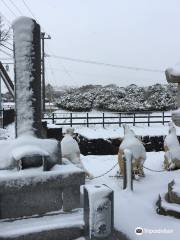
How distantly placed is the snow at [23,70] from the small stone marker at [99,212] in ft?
4.49

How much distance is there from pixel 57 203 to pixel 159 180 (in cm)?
376

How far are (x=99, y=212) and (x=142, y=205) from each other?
2128 mm

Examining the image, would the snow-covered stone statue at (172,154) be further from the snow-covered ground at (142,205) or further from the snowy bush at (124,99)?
the snowy bush at (124,99)

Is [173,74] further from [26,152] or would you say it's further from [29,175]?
[29,175]

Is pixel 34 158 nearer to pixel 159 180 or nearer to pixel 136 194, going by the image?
pixel 136 194

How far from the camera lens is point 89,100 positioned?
27312 mm

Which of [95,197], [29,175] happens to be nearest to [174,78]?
[95,197]

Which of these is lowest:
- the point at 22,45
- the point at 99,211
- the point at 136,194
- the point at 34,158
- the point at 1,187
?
the point at 136,194

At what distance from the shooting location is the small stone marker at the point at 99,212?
3.92 metres

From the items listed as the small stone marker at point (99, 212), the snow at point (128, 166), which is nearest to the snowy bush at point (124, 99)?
the snow at point (128, 166)

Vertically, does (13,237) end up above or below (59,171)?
below

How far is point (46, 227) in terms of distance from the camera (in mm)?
4094

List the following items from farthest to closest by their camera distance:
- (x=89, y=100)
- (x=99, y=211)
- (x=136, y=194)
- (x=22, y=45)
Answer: (x=89, y=100) < (x=136, y=194) < (x=22, y=45) < (x=99, y=211)

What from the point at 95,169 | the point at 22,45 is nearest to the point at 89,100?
the point at 95,169
